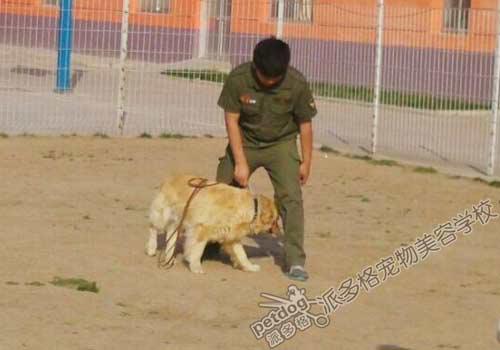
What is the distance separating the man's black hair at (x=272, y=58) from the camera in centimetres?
1050

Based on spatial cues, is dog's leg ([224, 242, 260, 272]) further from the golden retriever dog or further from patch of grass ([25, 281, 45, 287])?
patch of grass ([25, 281, 45, 287])

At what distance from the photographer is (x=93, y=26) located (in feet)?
73.9

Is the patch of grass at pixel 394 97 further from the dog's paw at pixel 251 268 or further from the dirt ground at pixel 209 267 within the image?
the dog's paw at pixel 251 268

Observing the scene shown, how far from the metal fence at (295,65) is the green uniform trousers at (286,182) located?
21.7ft

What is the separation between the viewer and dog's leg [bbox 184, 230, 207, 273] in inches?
425

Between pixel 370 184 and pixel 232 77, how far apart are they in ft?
17.7

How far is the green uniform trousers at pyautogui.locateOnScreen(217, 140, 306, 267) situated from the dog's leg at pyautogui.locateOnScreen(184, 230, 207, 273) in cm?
62

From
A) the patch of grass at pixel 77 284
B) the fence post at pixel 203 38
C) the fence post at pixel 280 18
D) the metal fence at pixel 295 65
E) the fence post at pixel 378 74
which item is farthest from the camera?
the fence post at pixel 203 38

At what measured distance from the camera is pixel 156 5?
88.6ft

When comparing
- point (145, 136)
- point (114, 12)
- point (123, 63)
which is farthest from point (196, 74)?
point (145, 136)

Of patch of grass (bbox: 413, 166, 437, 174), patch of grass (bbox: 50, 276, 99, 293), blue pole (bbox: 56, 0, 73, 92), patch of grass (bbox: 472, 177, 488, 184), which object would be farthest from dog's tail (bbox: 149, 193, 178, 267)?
blue pole (bbox: 56, 0, 73, 92)

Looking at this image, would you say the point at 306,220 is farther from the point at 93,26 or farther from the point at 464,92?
the point at 93,26

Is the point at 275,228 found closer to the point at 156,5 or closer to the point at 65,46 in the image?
the point at 65,46

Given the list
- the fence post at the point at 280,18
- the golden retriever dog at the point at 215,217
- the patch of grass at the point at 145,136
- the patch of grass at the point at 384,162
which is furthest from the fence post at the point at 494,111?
the golden retriever dog at the point at 215,217
